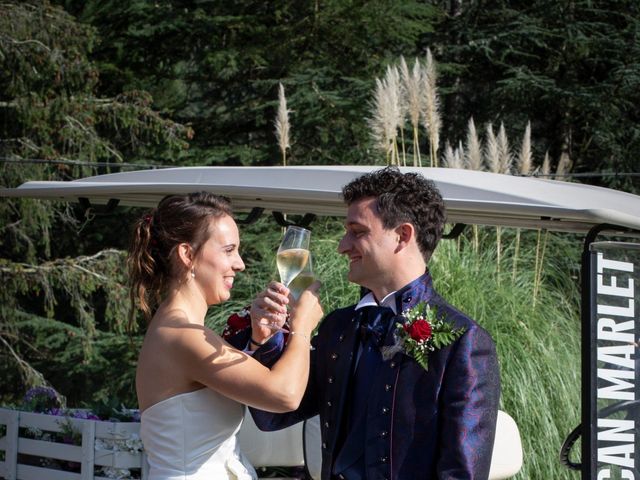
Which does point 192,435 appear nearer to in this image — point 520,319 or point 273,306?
point 273,306

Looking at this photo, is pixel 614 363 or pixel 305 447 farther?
pixel 305 447

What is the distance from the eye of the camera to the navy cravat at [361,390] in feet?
8.12

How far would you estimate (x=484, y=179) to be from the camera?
11.9ft

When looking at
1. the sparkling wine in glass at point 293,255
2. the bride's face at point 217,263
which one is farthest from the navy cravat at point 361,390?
the bride's face at point 217,263

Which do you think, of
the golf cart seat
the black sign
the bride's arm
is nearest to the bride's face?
the bride's arm

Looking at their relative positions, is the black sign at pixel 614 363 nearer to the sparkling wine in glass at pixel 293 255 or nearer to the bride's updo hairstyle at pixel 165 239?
the sparkling wine in glass at pixel 293 255

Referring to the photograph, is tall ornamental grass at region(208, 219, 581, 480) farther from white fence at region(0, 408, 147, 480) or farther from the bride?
the bride

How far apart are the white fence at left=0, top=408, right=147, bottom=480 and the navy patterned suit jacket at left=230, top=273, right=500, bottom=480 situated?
6.48 feet

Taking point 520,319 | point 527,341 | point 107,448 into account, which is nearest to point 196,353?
point 107,448

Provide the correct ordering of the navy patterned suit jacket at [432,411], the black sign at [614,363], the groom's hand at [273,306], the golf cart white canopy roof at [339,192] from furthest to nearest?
the black sign at [614,363] < the golf cart white canopy roof at [339,192] < the groom's hand at [273,306] < the navy patterned suit jacket at [432,411]

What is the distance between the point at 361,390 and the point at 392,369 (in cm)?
11

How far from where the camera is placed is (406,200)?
2.54m

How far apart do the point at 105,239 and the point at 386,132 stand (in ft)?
19.6

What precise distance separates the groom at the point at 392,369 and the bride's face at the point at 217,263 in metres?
0.17
